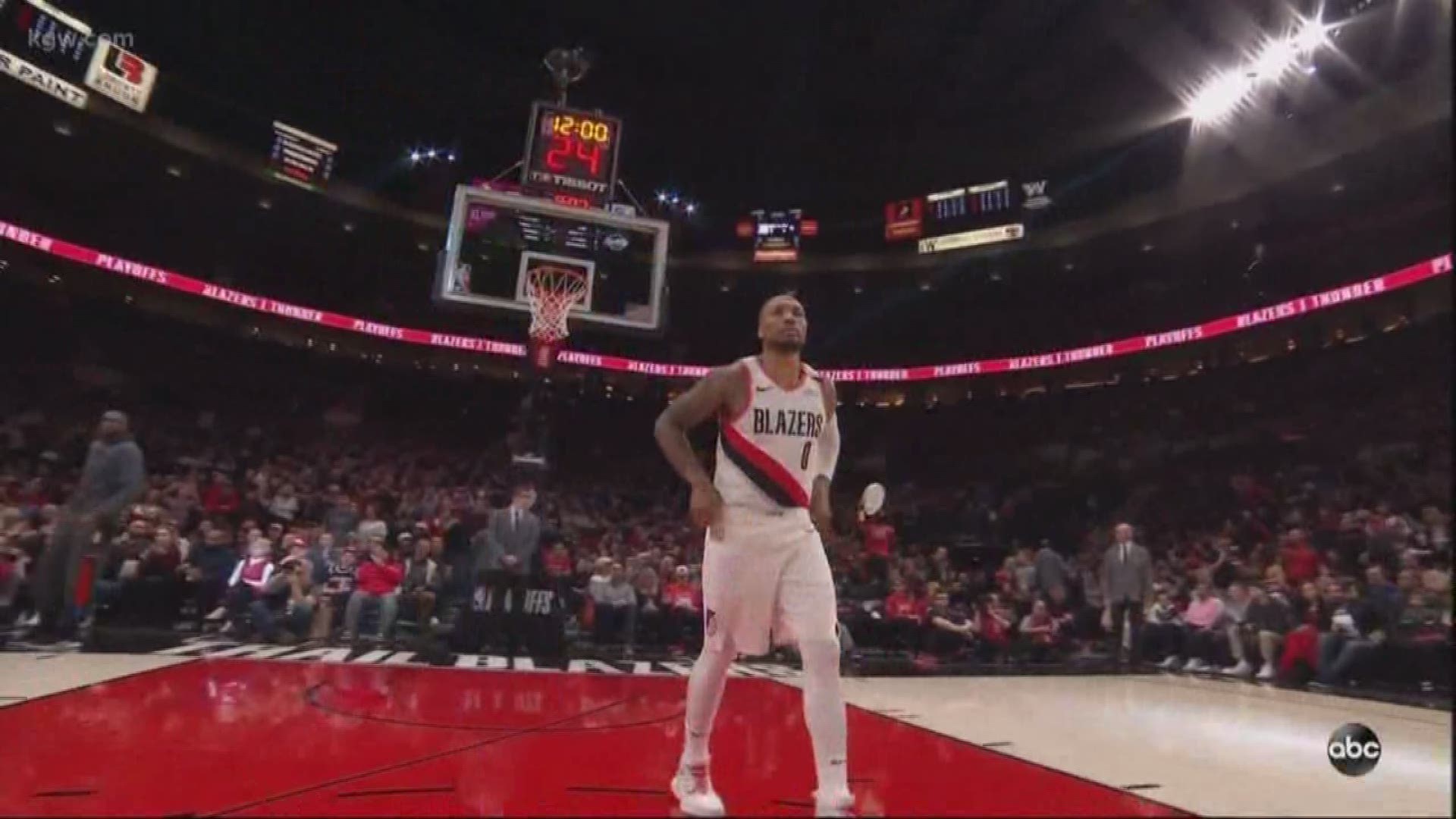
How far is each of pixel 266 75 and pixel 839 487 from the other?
1508 cm

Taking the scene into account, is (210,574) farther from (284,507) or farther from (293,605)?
(284,507)

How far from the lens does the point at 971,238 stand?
20.0m

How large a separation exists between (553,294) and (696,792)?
769 cm

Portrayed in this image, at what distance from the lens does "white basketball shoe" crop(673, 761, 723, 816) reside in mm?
2570

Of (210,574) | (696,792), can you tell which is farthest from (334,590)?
(696,792)

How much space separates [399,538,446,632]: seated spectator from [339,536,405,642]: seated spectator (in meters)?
0.53

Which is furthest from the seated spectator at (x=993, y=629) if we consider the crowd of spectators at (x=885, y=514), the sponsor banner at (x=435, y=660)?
the sponsor banner at (x=435, y=660)

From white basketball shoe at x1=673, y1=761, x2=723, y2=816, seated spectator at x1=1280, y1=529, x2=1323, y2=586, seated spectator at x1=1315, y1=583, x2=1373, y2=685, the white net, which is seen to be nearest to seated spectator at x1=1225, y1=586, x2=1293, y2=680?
seated spectator at x1=1280, y1=529, x2=1323, y2=586

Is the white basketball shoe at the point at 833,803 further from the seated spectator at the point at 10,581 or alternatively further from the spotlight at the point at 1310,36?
the spotlight at the point at 1310,36

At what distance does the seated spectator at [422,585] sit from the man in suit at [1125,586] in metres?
7.42

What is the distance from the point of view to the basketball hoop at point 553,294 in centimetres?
957

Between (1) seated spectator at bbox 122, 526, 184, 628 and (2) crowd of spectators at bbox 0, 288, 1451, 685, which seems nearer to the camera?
(2) crowd of spectators at bbox 0, 288, 1451, 685

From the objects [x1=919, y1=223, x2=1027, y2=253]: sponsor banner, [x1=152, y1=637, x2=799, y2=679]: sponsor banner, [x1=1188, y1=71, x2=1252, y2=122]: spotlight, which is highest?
[x1=1188, y1=71, x2=1252, y2=122]: spotlight

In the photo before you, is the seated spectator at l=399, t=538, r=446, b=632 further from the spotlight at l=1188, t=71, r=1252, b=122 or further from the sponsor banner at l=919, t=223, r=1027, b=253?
the sponsor banner at l=919, t=223, r=1027, b=253
